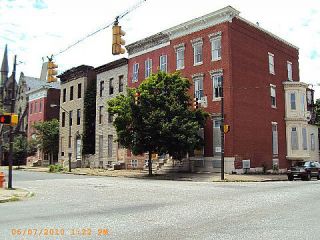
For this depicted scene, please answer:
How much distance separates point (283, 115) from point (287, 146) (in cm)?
316

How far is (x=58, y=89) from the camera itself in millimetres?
64688

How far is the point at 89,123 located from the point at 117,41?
123 feet

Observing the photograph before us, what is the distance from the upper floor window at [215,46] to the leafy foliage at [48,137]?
1158 inches

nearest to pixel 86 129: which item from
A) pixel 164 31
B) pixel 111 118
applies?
pixel 111 118

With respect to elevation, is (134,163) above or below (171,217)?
above

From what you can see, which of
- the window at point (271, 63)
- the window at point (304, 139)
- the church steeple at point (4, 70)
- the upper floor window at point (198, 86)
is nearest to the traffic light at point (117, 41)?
the upper floor window at point (198, 86)

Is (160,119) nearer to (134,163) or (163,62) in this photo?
(163,62)

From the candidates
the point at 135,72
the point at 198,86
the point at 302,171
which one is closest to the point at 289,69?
the point at 198,86

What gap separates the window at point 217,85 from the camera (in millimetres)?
34194

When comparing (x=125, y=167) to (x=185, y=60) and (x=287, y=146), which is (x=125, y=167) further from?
(x=287, y=146)

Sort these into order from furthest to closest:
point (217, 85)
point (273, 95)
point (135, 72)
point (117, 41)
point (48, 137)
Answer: point (48, 137)
point (135, 72)
point (273, 95)
point (217, 85)
point (117, 41)

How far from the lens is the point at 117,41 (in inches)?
553

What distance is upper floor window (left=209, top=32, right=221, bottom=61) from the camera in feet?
113

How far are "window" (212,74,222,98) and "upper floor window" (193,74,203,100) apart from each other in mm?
1511
